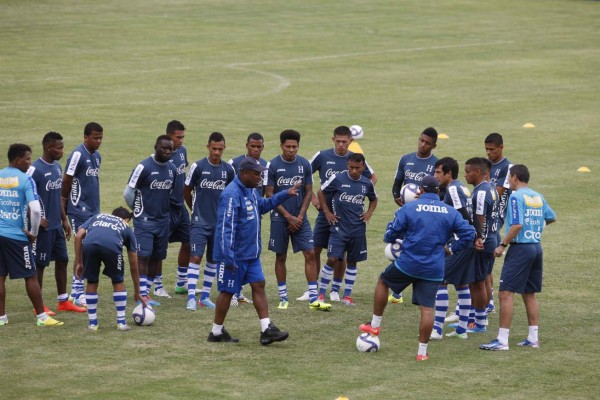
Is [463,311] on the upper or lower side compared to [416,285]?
lower

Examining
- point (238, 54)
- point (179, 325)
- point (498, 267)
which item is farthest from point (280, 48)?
point (179, 325)

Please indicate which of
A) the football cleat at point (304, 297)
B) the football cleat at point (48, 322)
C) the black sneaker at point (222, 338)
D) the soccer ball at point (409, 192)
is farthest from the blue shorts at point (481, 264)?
the football cleat at point (48, 322)

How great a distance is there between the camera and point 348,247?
15.3 meters

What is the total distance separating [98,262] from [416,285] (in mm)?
4102

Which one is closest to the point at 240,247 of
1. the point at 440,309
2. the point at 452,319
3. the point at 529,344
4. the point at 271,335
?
the point at 271,335

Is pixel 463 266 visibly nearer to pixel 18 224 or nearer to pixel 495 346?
pixel 495 346

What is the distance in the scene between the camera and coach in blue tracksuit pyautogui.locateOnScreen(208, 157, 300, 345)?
12781mm

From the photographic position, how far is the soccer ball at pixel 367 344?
12.7 m

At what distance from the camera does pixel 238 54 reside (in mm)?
43031

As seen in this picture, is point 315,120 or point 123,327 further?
point 315,120

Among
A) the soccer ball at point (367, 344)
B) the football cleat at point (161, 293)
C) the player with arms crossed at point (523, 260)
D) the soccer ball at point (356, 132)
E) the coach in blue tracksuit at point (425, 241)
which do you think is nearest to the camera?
the coach in blue tracksuit at point (425, 241)

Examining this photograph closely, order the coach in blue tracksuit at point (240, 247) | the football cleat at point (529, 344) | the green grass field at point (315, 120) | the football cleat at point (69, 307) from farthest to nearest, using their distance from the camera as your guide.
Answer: the football cleat at point (69, 307)
the football cleat at point (529, 344)
the coach in blue tracksuit at point (240, 247)
the green grass field at point (315, 120)

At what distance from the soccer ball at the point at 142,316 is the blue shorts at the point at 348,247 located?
9.72ft

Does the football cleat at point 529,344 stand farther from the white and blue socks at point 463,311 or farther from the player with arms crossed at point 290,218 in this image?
the player with arms crossed at point 290,218
